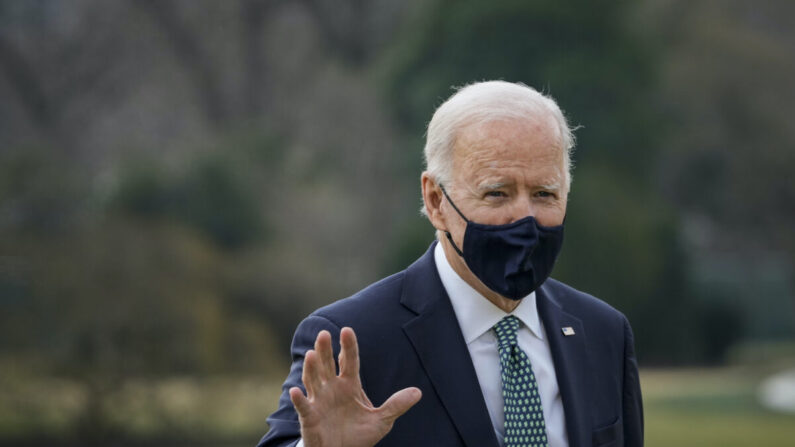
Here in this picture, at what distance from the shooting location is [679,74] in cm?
2055

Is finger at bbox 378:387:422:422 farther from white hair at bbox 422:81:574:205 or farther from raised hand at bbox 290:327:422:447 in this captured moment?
white hair at bbox 422:81:574:205

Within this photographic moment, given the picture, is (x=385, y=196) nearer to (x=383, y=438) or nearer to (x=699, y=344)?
(x=699, y=344)

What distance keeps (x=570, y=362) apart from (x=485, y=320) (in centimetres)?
24

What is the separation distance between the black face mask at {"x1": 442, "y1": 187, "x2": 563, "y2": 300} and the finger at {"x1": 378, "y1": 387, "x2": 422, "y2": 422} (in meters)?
0.43

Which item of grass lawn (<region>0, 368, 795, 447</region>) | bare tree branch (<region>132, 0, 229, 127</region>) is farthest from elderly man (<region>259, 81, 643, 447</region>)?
bare tree branch (<region>132, 0, 229, 127</region>)

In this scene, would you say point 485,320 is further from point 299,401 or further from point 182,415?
point 182,415

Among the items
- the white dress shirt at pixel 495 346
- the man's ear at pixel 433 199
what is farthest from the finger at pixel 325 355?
the man's ear at pixel 433 199

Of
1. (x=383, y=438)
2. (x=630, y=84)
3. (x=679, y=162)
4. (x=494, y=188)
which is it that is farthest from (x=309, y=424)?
(x=679, y=162)

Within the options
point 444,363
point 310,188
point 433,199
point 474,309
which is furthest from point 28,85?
point 444,363

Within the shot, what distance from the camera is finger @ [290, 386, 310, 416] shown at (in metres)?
2.40

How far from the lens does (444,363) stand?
2750mm

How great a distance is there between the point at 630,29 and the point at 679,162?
2.61 m

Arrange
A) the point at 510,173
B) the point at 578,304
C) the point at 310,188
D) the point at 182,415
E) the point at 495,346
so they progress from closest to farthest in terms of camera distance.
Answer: the point at 510,173 → the point at 495,346 → the point at 578,304 → the point at 182,415 → the point at 310,188

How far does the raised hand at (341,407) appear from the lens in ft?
7.98
